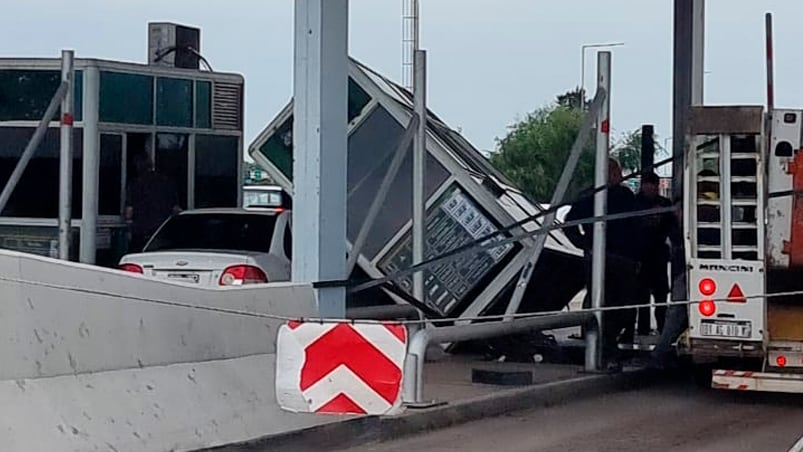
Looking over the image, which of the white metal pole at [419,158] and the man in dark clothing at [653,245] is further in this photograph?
the man in dark clothing at [653,245]

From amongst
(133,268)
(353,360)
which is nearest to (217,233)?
(133,268)

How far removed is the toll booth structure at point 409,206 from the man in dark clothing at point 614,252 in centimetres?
72

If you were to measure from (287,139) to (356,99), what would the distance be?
929mm

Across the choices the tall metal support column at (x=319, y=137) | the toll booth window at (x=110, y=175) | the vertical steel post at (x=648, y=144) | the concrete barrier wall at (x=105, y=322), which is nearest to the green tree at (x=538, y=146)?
the vertical steel post at (x=648, y=144)

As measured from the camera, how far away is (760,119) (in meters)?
13.9

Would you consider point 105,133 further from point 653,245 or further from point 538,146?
point 538,146

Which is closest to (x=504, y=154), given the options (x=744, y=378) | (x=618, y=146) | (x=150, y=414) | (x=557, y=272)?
(x=618, y=146)

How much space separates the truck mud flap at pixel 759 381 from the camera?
1441 centimetres

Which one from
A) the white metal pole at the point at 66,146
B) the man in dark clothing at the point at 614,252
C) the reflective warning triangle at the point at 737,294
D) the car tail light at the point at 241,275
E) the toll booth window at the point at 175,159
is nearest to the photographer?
the reflective warning triangle at the point at 737,294

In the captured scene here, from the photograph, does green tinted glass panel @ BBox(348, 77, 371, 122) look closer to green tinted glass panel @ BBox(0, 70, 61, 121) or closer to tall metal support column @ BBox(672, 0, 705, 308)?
green tinted glass panel @ BBox(0, 70, 61, 121)

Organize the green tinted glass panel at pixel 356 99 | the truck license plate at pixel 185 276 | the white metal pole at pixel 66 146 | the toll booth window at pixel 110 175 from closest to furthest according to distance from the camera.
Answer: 1. the white metal pole at pixel 66 146
2. the truck license plate at pixel 185 276
3. the green tinted glass panel at pixel 356 99
4. the toll booth window at pixel 110 175

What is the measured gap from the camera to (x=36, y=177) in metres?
18.4

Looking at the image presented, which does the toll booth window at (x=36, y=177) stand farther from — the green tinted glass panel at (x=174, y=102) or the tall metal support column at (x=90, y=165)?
the green tinted glass panel at (x=174, y=102)

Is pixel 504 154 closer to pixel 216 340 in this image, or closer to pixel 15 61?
pixel 15 61
